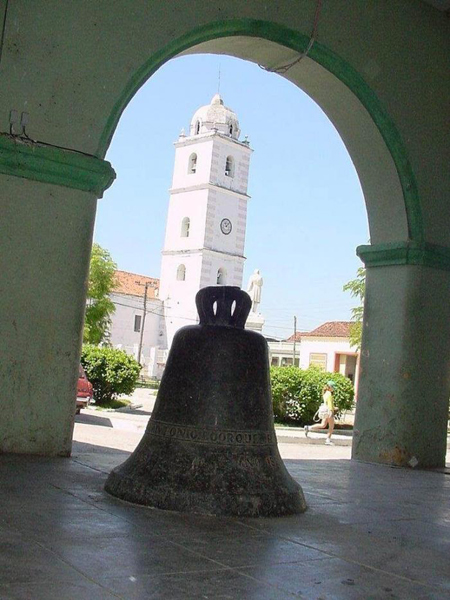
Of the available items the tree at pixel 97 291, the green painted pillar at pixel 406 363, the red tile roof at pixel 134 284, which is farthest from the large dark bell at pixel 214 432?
the red tile roof at pixel 134 284

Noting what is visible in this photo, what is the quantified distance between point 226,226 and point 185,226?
269cm

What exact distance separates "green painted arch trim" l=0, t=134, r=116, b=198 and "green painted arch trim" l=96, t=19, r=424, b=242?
147mm

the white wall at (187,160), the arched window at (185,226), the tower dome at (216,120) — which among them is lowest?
the arched window at (185,226)

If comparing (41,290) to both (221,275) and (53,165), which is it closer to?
(53,165)

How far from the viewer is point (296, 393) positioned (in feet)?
60.8

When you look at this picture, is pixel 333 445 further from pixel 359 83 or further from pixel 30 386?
pixel 30 386

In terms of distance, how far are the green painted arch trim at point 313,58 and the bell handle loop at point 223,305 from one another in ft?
5.95

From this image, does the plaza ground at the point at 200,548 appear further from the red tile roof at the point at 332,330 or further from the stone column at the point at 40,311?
the red tile roof at the point at 332,330

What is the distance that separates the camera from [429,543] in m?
3.23

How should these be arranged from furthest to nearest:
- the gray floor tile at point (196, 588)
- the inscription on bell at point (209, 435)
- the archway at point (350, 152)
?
the archway at point (350, 152), the inscription on bell at point (209, 435), the gray floor tile at point (196, 588)

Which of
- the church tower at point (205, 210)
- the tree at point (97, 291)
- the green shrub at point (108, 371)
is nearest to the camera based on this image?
the green shrub at point (108, 371)

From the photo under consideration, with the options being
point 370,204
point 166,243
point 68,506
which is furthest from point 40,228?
point 166,243

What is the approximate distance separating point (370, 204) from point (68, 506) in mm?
4687

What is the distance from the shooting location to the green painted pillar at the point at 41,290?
15.3 feet
